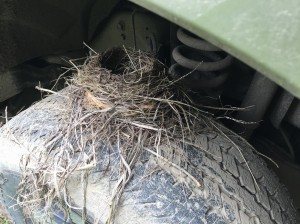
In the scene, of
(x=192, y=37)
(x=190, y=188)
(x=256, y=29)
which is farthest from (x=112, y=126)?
(x=256, y=29)

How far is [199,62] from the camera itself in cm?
133

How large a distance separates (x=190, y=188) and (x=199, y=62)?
1.58ft

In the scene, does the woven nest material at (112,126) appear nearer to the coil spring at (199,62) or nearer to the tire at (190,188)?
the tire at (190,188)

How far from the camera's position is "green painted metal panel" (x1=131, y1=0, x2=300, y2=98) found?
1.84 ft

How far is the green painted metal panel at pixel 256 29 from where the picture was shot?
0.56 m

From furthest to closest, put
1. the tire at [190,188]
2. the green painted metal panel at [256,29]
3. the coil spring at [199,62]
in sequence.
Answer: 1. the coil spring at [199,62]
2. the tire at [190,188]
3. the green painted metal panel at [256,29]

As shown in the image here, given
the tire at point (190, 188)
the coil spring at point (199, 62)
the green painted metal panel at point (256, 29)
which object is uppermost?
the green painted metal panel at point (256, 29)

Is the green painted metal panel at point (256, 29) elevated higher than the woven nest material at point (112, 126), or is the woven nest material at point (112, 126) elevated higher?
the green painted metal panel at point (256, 29)

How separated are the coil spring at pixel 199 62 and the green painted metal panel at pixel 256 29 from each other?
23.6 inches

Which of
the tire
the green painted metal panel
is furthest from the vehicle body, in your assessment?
the tire

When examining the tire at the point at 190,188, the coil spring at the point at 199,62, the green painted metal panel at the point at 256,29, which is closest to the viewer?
the green painted metal panel at the point at 256,29

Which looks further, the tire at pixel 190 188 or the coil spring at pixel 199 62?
the coil spring at pixel 199 62

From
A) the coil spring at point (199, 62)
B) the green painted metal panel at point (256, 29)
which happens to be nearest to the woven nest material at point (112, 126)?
the coil spring at point (199, 62)

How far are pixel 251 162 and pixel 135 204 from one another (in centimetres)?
34
